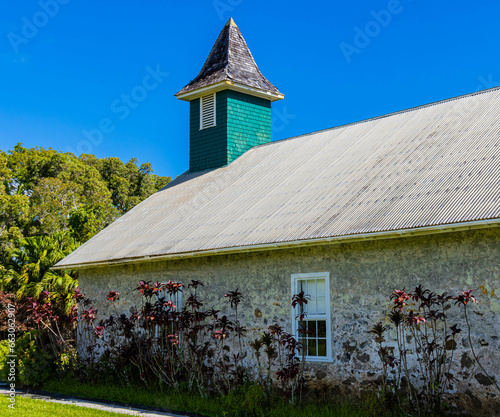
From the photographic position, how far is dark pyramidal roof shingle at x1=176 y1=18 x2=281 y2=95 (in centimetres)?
1947

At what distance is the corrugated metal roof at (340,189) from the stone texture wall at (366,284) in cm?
48

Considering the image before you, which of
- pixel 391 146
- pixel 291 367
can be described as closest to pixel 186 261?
pixel 291 367

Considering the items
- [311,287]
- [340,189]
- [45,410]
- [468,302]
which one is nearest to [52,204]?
[45,410]

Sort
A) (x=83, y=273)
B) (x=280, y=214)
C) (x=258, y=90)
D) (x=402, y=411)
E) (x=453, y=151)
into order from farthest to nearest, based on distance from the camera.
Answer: (x=258, y=90) → (x=83, y=273) → (x=280, y=214) → (x=453, y=151) → (x=402, y=411)

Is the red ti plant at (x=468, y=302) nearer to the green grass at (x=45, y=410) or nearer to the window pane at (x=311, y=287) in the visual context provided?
the window pane at (x=311, y=287)

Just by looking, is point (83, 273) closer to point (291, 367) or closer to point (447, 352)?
point (291, 367)

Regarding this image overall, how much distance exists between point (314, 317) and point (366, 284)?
131cm

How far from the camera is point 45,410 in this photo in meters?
10.5

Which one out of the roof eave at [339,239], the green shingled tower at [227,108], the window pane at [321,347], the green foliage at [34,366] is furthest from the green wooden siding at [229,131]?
the window pane at [321,347]

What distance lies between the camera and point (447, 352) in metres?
8.91

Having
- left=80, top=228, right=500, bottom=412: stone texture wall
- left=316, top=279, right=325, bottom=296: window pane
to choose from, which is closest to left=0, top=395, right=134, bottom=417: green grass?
left=80, top=228, right=500, bottom=412: stone texture wall

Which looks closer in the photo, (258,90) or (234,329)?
(234,329)

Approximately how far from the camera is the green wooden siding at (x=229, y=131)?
61.9 ft

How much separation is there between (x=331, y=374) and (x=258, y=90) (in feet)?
38.3
